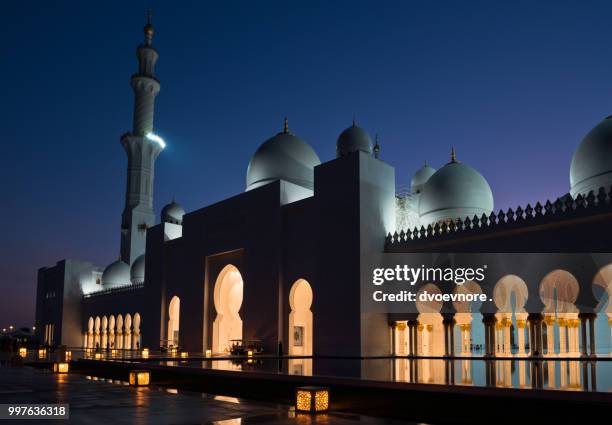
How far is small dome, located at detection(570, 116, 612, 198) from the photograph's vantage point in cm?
976

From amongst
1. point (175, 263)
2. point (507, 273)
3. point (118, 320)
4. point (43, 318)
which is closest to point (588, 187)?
point (507, 273)

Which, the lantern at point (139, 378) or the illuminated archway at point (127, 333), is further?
the illuminated archway at point (127, 333)

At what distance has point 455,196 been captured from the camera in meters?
12.7

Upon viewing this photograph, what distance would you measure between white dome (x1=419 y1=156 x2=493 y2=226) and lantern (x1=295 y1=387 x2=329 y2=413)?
920 cm

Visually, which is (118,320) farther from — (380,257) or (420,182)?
(380,257)

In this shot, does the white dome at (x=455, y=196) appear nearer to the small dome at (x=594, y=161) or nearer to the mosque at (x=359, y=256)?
the mosque at (x=359, y=256)

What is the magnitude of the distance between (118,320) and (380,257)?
14.5 meters

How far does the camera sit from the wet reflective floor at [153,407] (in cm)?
360

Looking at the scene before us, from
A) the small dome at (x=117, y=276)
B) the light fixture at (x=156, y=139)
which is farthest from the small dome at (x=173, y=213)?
the small dome at (x=117, y=276)

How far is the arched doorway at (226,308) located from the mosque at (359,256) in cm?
4

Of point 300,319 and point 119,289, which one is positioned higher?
point 119,289

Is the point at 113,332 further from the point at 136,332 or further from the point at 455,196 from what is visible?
the point at 455,196

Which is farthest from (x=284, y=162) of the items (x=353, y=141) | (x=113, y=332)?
(x=113, y=332)

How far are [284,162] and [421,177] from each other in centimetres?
483
